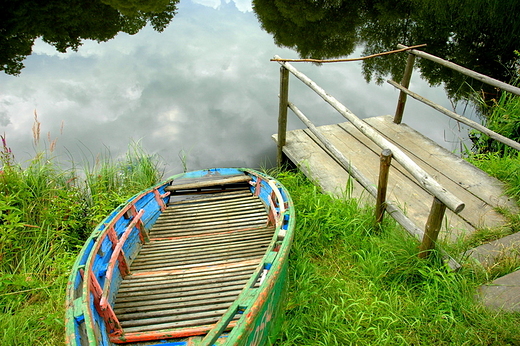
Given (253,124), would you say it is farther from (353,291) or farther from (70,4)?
(70,4)

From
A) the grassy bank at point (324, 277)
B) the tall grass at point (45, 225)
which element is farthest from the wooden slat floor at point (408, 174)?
the tall grass at point (45, 225)

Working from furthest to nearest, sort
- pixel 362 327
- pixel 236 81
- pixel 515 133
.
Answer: pixel 236 81 → pixel 515 133 → pixel 362 327

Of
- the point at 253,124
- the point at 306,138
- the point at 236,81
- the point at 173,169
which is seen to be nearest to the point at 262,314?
the point at 306,138

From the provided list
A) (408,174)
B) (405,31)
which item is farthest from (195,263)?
(405,31)

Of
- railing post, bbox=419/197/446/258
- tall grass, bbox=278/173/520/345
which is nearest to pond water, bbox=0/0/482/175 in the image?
tall grass, bbox=278/173/520/345

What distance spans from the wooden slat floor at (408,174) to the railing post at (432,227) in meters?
0.28

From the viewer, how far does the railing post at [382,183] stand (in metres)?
2.76

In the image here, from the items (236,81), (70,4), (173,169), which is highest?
(70,4)

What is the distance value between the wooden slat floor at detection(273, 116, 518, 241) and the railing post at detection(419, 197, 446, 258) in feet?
0.91

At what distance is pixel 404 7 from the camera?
11945 mm

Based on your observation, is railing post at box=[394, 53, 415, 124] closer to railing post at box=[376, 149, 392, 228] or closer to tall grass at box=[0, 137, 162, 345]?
railing post at box=[376, 149, 392, 228]

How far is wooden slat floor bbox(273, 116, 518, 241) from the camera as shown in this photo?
10.9 feet

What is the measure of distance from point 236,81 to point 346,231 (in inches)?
256

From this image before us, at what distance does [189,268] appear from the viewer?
Result: 2.96 metres
